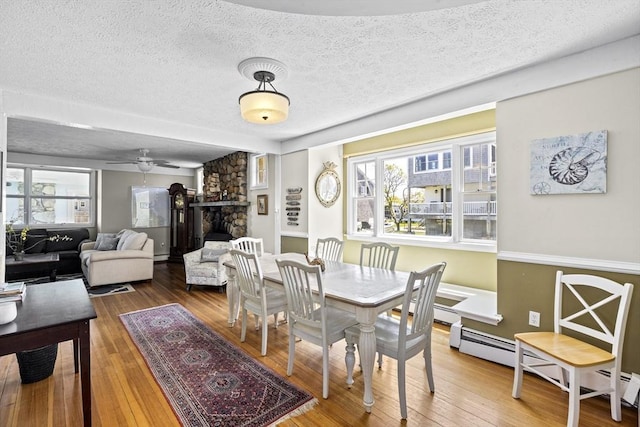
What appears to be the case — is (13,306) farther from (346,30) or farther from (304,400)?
(346,30)

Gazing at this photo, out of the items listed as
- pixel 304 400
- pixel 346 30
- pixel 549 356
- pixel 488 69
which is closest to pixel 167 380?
pixel 304 400

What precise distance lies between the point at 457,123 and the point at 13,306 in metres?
4.25

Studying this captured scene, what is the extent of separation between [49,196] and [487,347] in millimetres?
8614

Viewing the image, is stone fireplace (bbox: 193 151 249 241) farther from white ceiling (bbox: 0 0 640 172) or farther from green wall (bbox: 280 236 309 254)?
white ceiling (bbox: 0 0 640 172)

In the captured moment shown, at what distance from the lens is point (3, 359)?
266 cm

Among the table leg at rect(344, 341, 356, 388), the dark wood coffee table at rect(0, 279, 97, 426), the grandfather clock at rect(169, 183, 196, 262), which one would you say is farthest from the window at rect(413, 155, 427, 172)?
the grandfather clock at rect(169, 183, 196, 262)

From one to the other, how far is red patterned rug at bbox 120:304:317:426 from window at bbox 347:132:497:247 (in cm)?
264

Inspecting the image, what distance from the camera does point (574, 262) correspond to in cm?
230

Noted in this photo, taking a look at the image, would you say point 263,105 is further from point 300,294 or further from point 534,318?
point 534,318

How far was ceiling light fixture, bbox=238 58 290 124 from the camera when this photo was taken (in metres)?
2.26

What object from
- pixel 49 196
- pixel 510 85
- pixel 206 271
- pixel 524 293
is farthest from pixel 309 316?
pixel 49 196

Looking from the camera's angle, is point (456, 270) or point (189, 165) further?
point (189, 165)

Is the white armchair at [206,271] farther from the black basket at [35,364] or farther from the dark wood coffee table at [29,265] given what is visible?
the black basket at [35,364]

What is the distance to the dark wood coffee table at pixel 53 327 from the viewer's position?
1565 mm
